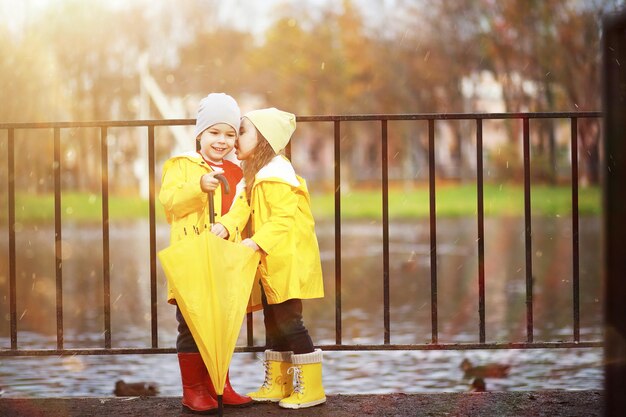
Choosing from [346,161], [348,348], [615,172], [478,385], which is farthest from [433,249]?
[346,161]

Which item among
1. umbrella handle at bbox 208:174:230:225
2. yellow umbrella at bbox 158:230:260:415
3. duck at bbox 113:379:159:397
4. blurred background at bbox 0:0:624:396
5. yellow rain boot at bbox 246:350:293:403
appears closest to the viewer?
yellow umbrella at bbox 158:230:260:415

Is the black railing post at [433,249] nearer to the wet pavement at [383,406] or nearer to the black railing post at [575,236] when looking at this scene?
the wet pavement at [383,406]

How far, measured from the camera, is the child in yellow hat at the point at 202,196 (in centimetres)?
400

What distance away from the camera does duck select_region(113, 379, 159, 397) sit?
16.6 ft

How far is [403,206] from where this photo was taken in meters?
34.3

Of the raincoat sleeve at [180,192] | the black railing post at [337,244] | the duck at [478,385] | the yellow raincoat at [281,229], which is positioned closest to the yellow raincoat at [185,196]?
the raincoat sleeve at [180,192]

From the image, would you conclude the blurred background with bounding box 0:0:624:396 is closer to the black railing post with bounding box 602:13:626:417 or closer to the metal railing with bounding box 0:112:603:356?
the black railing post with bounding box 602:13:626:417

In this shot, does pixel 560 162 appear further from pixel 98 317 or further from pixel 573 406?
pixel 573 406

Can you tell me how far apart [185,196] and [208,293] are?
0.39m

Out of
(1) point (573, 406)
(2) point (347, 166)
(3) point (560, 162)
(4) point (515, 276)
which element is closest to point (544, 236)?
(4) point (515, 276)

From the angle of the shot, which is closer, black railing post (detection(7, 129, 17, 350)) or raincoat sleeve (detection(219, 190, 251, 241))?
raincoat sleeve (detection(219, 190, 251, 241))

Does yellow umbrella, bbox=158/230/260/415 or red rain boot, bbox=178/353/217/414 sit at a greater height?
yellow umbrella, bbox=158/230/260/415

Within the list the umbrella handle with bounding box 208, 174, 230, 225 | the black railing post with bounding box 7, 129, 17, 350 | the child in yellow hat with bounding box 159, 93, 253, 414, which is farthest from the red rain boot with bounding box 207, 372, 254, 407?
the black railing post with bounding box 7, 129, 17, 350

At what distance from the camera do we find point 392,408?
4.12 m
